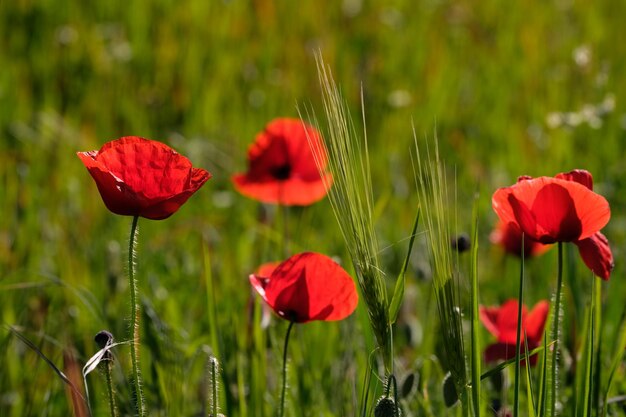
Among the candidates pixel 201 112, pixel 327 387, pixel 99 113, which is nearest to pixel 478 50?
pixel 201 112

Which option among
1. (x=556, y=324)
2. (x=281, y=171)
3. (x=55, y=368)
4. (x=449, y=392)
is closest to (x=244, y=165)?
(x=281, y=171)

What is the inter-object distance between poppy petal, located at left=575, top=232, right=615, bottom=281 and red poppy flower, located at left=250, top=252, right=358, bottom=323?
30 centimetres

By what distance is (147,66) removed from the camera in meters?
3.92

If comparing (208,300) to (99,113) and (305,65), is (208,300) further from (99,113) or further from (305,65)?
(305,65)

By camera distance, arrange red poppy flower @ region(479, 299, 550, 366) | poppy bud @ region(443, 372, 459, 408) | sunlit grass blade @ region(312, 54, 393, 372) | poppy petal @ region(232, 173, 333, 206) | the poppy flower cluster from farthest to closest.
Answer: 1. poppy petal @ region(232, 173, 333, 206)
2. red poppy flower @ region(479, 299, 550, 366)
3. poppy bud @ region(443, 372, 459, 408)
4. the poppy flower cluster
5. sunlit grass blade @ region(312, 54, 393, 372)

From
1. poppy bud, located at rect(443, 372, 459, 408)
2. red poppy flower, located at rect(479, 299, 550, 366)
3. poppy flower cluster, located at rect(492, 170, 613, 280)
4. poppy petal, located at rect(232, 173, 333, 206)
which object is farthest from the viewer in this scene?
poppy petal, located at rect(232, 173, 333, 206)

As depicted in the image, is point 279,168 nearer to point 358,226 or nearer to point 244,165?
point 358,226

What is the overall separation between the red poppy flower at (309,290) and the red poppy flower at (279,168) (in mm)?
730

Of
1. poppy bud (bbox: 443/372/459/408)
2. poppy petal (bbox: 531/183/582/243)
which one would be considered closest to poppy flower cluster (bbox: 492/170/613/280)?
poppy petal (bbox: 531/183/582/243)

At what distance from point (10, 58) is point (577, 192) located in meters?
3.00

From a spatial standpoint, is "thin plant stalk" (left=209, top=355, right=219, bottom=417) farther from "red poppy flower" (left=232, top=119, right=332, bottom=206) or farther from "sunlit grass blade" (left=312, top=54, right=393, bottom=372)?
"red poppy flower" (left=232, top=119, right=332, bottom=206)

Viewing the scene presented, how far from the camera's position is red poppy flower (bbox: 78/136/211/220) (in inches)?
44.8

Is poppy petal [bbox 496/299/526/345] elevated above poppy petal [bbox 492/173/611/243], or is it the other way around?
poppy petal [bbox 492/173/611/243]

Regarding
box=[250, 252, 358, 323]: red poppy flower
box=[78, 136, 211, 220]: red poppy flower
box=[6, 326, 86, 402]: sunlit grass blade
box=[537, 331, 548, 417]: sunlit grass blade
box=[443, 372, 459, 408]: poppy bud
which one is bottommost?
box=[443, 372, 459, 408]: poppy bud
